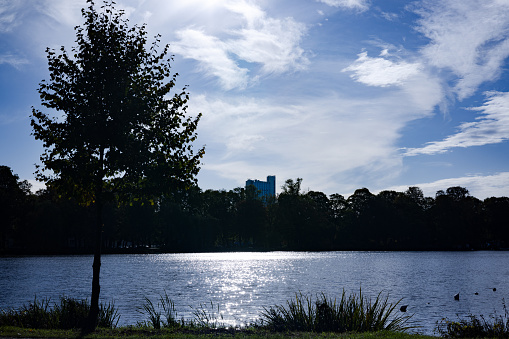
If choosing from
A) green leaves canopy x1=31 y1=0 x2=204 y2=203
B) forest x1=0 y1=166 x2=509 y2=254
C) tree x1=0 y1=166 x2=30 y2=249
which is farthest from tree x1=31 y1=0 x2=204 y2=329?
forest x1=0 y1=166 x2=509 y2=254

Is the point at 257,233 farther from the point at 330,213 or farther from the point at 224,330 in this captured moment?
the point at 224,330

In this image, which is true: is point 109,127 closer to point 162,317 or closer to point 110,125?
point 110,125

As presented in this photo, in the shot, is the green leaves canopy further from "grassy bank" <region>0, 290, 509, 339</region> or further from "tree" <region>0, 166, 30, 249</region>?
"tree" <region>0, 166, 30, 249</region>

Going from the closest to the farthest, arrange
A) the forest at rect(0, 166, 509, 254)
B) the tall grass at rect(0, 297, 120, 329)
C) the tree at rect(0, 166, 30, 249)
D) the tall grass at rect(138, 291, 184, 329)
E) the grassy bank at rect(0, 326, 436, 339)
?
the grassy bank at rect(0, 326, 436, 339) < the tall grass at rect(0, 297, 120, 329) < the tall grass at rect(138, 291, 184, 329) < the tree at rect(0, 166, 30, 249) < the forest at rect(0, 166, 509, 254)

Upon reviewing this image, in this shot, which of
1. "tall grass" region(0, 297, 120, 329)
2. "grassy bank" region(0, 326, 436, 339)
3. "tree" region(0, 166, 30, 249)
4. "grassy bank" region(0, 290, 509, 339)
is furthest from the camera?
"tree" region(0, 166, 30, 249)

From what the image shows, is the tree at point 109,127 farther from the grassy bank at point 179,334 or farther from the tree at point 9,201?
the tree at point 9,201

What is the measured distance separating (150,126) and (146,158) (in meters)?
1.42

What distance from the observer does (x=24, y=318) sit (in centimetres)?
1912

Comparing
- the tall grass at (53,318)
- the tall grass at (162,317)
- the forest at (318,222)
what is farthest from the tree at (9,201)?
the tall grass at (53,318)

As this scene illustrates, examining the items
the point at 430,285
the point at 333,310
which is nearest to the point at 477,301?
the point at 430,285

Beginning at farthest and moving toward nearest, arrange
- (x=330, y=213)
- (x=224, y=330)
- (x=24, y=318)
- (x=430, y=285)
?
(x=330, y=213), (x=430, y=285), (x=24, y=318), (x=224, y=330)

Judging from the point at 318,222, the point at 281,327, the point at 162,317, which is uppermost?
the point at 318,222

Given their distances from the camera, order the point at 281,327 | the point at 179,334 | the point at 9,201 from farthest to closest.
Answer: the point at 9,201 → the point at 281,327 → the point at 179,334

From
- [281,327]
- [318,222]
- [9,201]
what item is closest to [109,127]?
[281,327]
